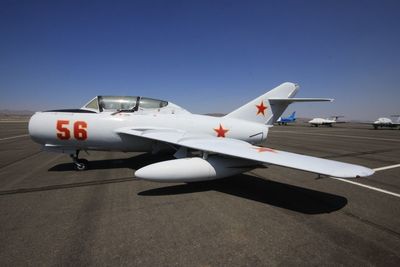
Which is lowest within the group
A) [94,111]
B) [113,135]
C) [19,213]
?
[19,213]

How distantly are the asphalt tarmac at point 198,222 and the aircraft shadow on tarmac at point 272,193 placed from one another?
2 centimetres

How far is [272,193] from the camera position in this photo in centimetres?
436

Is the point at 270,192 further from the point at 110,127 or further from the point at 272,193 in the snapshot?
the point at 110,127

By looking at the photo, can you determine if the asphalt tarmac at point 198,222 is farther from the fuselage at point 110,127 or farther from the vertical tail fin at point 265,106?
the vertical tail fin at point 265,106

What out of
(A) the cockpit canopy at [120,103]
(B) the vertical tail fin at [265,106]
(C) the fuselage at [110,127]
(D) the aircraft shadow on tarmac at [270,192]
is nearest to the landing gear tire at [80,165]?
(C) the fuselage at [110,127]

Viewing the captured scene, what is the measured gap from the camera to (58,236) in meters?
2.65

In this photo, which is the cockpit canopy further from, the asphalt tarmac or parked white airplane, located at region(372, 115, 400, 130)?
parked white airplane, located at region(372, 115, 400, 130)

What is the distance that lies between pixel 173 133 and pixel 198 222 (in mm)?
3295

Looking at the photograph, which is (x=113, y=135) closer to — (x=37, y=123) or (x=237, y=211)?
(x=37, y=123)

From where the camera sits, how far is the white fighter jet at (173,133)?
4.18m

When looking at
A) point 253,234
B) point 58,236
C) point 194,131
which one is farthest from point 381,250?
point 194,131

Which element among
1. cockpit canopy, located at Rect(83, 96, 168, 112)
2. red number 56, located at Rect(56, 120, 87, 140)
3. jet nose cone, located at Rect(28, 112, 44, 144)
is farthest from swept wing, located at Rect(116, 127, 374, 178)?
jet nose cone, located at Rect(28, 112, 44, 144)

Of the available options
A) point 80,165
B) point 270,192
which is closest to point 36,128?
point 80,165

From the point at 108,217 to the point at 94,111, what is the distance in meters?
4.05
